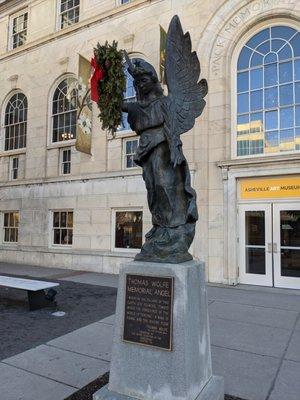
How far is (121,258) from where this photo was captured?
13336 millimetres

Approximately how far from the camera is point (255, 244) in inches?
448

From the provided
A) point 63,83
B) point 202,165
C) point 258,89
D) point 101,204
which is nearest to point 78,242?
point 101,204

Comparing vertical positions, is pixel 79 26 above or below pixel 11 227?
above

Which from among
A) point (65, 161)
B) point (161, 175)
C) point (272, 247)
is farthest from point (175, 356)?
point (65, 161)

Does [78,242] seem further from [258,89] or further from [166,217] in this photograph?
[166,217]

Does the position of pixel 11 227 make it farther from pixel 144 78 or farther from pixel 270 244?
pixel 144 78

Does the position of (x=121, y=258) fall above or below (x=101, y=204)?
below

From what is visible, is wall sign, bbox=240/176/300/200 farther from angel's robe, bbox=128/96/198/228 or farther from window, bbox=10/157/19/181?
window, bbox=10/157/19/181

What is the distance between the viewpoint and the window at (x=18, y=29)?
1820 centimetres

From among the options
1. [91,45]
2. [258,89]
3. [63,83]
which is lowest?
[258,89]

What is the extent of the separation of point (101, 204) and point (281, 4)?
916 centimetres

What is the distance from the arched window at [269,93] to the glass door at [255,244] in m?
1.94

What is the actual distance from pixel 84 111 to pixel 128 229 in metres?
4.87

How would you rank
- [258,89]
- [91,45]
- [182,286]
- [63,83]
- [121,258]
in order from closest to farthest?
1. [182,286]
2. [258,89]
3. [121,258]
4. [91,45]
5. [63,83]
